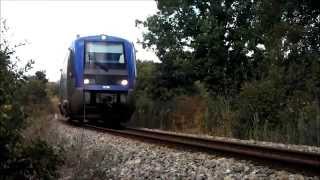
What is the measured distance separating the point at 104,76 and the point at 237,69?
39.1 ft

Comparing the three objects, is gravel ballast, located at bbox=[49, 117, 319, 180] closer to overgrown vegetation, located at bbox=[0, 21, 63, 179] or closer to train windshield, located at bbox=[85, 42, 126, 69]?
overgrown vegetation, located at bbox=[0, 21, 63, 179]

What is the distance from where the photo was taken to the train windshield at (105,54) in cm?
2105

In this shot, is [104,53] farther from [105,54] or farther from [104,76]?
[104,76]

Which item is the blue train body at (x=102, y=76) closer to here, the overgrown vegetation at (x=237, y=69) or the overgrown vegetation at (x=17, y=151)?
the overgrown vegetation at (x=237, y=69)

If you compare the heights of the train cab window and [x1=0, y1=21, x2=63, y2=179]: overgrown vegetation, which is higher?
the train cab window

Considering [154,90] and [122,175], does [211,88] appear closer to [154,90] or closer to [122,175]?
[154,90]

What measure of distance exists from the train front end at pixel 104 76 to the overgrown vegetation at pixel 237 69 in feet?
7.70

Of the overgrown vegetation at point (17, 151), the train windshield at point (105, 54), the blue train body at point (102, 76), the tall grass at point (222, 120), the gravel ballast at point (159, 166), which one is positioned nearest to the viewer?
the overgrown vegetation at point (17, 151)

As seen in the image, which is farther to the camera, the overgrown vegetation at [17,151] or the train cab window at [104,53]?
the train cab window at [104,53]

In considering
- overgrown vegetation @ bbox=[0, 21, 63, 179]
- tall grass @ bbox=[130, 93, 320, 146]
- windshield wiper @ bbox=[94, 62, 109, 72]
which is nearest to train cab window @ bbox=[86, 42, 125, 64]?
windshield wiper @ bbox=[94, 62, 109, 72]

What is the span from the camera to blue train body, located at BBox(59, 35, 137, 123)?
2073 cm

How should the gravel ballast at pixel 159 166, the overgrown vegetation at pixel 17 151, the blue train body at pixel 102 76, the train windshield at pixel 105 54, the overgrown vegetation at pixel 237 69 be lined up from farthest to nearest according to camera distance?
1. the train windshield at pixel 105 54
2. the blue train body at pixel 102 76
3. the overgrown vegetation at pixel 237 69
4. the gravel ballast at pixel 159 166
5. the overgrown vegetation at pixel 17 151

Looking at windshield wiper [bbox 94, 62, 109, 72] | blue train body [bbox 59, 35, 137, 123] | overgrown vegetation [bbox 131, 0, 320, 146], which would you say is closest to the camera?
overgrown vegetation [bbox 131, 0, 320, 146]

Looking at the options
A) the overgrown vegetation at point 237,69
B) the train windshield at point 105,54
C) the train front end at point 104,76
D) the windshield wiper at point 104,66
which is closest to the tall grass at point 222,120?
the overgrown vegetation at point 237,69
